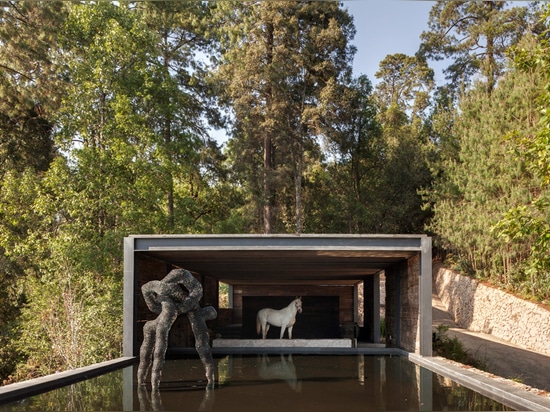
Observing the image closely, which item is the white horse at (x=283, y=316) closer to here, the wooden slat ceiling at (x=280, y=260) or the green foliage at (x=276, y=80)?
the wooden slat ceiling at (x=280, y=260)

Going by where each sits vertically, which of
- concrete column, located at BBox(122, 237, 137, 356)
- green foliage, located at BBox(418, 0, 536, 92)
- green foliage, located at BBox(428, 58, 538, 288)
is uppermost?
green foliage, located at BBox(418, 0, 536, 92)

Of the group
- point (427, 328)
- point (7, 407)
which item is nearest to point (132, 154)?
point (427, 328)

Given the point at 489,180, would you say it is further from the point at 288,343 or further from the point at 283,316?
the point at 288,343

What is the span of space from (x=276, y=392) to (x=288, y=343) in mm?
5449

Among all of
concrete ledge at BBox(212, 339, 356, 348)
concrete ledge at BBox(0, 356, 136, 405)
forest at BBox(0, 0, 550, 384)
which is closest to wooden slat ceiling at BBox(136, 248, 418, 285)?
concrete ledge at BBox(212, 339, 356, 348)

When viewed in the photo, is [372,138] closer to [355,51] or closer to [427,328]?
[355,51]

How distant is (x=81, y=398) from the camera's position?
244 inches

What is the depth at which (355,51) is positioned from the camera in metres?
25.3

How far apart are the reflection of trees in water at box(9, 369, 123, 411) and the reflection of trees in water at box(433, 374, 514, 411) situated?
352 centimetres

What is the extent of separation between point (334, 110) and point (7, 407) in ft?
66.8

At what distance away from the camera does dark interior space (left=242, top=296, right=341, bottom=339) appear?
15.6 meters

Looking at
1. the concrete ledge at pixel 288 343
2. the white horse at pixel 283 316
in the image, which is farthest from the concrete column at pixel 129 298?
the white horse at pixel 283 316

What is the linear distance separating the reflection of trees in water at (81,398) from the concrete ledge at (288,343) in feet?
16.2

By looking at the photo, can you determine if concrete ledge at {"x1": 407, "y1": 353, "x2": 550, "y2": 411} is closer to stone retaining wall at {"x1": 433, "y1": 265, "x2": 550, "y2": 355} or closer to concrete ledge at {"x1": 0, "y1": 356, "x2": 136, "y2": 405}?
concrete ledge at {"x1": 0, "y1": 356, "x2": 136, "y2": 405}
